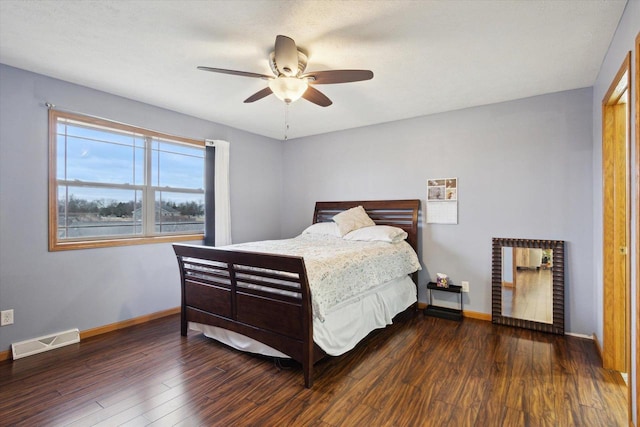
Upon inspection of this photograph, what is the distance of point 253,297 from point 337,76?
191cm

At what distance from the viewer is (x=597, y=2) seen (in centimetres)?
189

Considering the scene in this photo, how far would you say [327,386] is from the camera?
225 cm

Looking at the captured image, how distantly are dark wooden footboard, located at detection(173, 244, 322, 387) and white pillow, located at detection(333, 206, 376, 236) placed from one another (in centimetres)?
187

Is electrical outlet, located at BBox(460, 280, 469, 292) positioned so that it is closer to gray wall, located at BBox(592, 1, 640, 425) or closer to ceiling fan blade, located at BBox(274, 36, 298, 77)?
gray wall, located at BBox(592, 1, 640, 425)

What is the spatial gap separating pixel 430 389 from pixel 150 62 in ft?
11.4

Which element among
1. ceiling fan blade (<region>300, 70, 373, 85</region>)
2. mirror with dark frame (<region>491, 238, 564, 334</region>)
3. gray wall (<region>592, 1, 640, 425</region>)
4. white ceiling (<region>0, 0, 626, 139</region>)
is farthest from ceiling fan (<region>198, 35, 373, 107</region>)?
mirror with dark frame (<region>491, 238, 564, 334</region>)

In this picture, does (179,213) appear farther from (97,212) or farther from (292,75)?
(292,75)

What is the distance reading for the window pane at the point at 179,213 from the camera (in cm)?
389

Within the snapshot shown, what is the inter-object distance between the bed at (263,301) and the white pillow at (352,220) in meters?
0.97

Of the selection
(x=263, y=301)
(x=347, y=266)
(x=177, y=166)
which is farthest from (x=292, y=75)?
(x=177, y=166)

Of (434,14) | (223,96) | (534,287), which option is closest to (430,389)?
(534,287)

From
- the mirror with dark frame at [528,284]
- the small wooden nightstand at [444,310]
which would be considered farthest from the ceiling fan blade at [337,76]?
the small wooden nightstand at [444,310]

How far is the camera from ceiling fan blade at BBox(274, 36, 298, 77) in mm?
2010

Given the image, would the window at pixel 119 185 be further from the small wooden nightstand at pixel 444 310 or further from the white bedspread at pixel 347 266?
the small wooden nightstand at pixel 444 310
